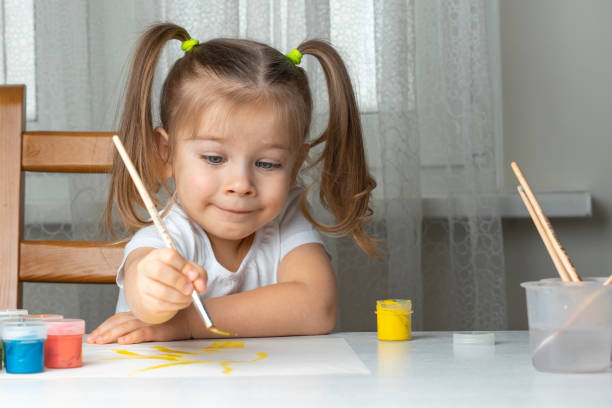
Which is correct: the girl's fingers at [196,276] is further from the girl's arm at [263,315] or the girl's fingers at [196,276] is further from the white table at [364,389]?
the girl's arm at [263,315]

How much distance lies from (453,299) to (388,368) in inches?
36.3

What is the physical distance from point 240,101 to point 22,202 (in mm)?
397

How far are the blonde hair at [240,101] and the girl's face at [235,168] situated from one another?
0.03 m

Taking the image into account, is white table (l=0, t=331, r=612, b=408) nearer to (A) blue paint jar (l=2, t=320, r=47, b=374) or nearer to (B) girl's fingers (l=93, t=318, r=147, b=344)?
(A) blue paint jar (l=2, t=320, r=47, b=374)

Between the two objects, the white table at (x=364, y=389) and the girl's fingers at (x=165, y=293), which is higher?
the girl's fingers at (x=165, y=293)

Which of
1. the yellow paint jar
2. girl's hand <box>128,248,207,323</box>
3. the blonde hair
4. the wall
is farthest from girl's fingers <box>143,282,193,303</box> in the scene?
the wall

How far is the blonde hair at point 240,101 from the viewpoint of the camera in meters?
0.97

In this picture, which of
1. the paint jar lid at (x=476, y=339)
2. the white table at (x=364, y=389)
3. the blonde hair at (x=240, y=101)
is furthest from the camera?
the blonde hair at (x=240, y=101)

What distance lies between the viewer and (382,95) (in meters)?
1.46

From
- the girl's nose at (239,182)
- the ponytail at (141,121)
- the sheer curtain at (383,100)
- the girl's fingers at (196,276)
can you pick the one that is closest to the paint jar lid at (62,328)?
the girl's fingers at (196,276)

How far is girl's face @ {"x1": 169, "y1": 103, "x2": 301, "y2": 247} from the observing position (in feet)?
2.98

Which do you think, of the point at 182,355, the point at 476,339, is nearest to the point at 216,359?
the point at 182,355

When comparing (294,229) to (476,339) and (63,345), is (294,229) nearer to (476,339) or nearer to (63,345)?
(476,339)

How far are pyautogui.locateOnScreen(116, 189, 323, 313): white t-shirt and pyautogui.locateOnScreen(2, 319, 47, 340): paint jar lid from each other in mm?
376
